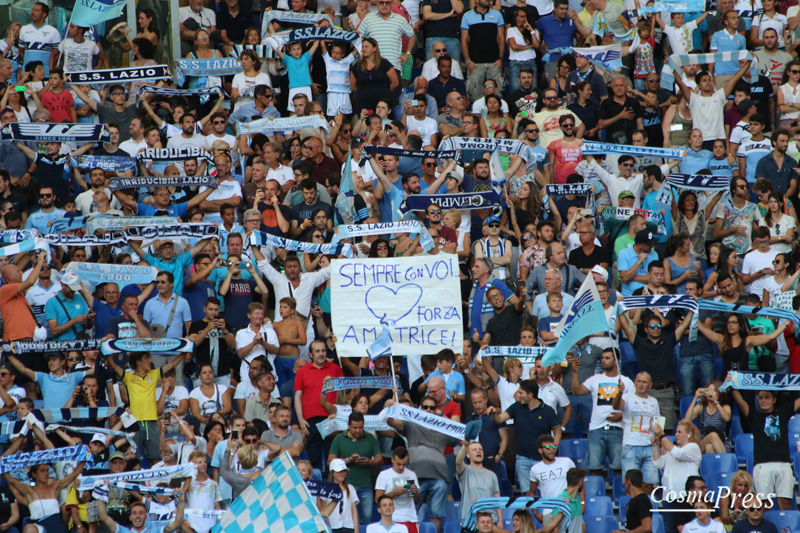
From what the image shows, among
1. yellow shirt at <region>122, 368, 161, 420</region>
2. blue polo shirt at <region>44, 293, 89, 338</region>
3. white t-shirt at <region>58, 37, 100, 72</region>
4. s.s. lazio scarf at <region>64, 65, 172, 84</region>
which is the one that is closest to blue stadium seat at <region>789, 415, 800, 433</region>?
yellow shirt at <region>122, 368, 161, 420</region>

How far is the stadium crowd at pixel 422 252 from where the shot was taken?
14.9 m

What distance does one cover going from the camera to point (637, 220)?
58.0 ft

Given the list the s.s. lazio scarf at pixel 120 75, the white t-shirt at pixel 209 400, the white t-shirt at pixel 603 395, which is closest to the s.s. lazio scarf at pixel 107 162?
the s.s. lazio scarf at pixel 120 75

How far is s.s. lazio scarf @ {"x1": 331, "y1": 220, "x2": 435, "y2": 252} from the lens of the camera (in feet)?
55.2

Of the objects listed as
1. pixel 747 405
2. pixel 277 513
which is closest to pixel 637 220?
pixel 747 405

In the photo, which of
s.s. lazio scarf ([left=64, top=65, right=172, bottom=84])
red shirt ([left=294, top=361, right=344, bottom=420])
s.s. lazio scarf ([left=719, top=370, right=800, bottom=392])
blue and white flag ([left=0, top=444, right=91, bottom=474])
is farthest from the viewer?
s.s. lazio scarf ([left=64, top=65, right=172, bottom=84])

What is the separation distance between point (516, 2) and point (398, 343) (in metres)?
7.91

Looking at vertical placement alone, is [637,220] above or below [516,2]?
below

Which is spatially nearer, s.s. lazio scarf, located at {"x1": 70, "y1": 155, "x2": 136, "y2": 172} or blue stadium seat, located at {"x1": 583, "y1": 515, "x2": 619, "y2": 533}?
blue stadium seat, located at {"x1": 583, "y1": 515, "x2": 619, "y2": 533}

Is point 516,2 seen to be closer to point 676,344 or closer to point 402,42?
point 402,42

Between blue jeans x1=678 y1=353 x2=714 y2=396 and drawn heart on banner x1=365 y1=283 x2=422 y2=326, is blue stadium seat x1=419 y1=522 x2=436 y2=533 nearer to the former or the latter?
drawn heart on banner x1=365 y1=283 x2=422 y2=326

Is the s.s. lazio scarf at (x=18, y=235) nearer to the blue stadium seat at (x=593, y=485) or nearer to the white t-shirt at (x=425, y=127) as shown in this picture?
the white t-shirt at (x=425, y=127)

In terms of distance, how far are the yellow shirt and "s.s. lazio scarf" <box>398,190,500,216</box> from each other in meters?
3.73

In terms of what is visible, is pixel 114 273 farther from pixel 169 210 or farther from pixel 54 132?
pixel 54 132
